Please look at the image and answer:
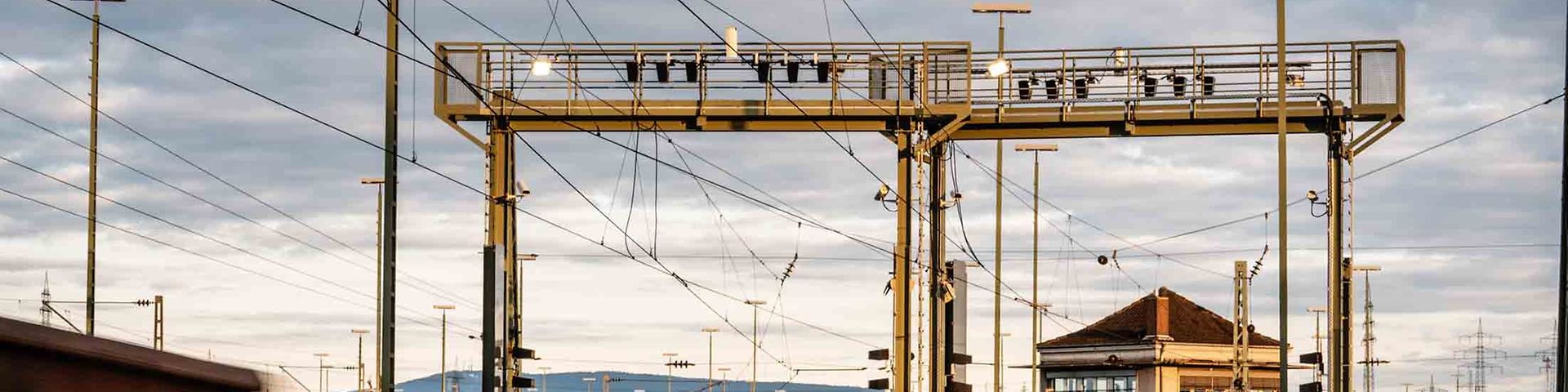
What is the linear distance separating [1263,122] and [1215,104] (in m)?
1.72

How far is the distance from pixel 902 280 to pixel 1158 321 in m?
42.0

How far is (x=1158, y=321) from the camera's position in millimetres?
81312

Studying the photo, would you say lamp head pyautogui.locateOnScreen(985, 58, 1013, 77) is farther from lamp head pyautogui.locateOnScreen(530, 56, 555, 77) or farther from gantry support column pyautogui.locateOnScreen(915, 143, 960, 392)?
lamp head pyautogui.locateOnScreen(530, 56, 555, 77)

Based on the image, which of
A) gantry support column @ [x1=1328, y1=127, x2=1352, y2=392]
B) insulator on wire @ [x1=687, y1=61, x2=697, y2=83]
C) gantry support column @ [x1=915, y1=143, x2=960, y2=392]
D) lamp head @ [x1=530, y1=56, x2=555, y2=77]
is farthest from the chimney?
lamp head @ [x1=530, y1=56, x2=555, y2=77]

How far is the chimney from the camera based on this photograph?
81000mm

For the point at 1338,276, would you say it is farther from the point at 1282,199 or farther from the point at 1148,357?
the point at 1148,357

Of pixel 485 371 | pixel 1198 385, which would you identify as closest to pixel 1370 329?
pixel 1198 385

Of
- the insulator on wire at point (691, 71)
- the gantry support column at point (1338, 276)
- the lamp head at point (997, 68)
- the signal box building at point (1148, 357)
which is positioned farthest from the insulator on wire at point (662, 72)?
the signal box building at point (1148, 357)

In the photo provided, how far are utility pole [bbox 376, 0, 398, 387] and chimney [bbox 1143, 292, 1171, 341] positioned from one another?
5601 centimetres

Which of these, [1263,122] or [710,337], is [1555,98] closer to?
[1263,122]

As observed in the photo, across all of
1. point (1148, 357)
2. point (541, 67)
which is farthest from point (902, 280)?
point (1148, 357)

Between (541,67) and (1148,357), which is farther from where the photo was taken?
(1148,357)

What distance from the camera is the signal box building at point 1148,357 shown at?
80.4 metres

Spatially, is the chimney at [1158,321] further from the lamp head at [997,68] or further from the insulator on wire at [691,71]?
the insulator on wire at [691,71]
